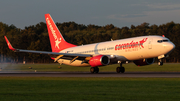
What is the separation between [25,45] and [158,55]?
3983 inches

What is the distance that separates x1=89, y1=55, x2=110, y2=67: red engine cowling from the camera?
1448 inches

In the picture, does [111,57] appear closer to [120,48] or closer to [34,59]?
[120,48]

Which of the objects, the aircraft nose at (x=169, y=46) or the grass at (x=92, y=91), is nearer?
the grass at (x=92, y=91)

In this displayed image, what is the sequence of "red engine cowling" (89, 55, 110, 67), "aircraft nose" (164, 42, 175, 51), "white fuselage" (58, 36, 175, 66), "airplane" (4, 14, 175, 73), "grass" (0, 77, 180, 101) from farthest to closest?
"red engine cowling" (89, 55, 110, 67) → "airplane" (4, 14, 175, 73) → "white fuselage" (58, 36, 175, 66) → "aircraft nose" (164, 42, 175, 51) → "grass" (0, 77, 180, 101)

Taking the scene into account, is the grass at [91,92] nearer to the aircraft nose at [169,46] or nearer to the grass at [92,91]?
the grass at [92,91]

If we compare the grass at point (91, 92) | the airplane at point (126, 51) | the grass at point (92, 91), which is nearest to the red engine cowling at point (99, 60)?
the airplane at point (126, 51)

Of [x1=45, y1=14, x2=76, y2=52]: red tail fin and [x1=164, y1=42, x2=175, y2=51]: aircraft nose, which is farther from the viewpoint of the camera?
[x1=45, y1=14, x2=76, y2=52]: red tail fin

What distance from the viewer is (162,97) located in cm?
1359

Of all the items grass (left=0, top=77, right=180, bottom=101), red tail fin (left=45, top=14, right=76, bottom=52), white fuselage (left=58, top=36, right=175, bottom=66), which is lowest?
grass (left=0, top=77, right=180, bottom=101)

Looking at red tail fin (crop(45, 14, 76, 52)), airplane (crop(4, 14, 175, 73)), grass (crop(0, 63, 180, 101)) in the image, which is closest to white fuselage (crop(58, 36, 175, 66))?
airplane (crop(4, 14, 175, 73))

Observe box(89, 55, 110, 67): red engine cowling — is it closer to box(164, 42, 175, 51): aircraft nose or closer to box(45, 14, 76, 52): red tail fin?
box(164, 42, 175, 51): aircraft nose

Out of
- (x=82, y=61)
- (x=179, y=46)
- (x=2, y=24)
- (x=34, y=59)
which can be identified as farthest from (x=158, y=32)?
(x=2, y=24)

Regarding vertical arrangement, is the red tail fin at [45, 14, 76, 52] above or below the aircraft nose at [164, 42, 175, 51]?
above

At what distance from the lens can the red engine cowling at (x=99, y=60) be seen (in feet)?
121
